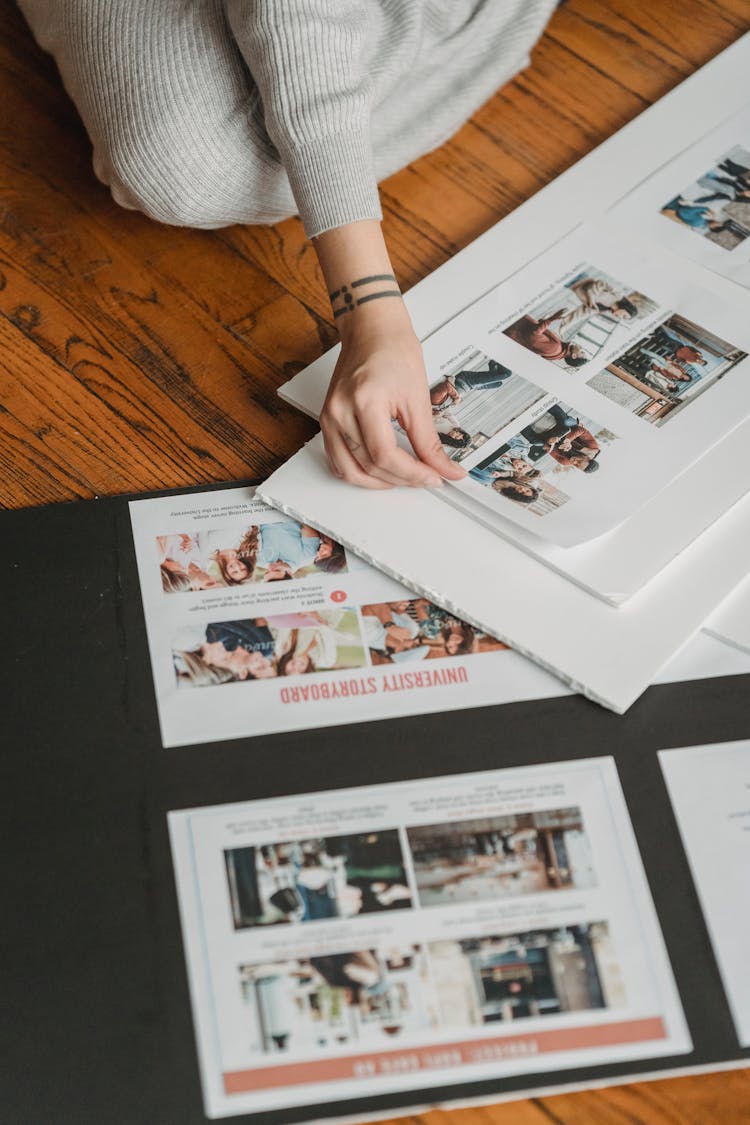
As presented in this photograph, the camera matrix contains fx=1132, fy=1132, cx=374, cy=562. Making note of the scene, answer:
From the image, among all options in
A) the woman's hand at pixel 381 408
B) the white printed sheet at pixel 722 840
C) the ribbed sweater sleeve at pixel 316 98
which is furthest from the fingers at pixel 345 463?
the white printed sheet at pixel 722 840

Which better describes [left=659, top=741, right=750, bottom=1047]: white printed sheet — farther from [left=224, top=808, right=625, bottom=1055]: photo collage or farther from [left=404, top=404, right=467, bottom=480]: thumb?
[left=404, top=404, right=467, bottom=480]: thumb

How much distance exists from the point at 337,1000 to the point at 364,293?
1.51ft

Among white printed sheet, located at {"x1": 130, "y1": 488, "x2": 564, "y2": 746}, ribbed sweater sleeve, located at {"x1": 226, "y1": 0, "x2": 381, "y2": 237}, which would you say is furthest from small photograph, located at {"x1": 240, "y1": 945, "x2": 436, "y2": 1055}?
ribbed sweater sleeve, located at {"x1": 226, "y1": 0, "x2": 381, "y2": 237}

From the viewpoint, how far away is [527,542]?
2.55 ft

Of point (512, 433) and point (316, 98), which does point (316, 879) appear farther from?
point (316, 98)

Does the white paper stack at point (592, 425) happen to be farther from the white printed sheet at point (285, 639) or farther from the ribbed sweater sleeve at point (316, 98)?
the ribbed sweater sleeve at point (316, 98)

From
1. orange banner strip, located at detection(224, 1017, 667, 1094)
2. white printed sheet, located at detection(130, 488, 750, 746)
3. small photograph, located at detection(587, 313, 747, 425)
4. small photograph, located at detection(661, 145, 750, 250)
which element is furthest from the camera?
small photograph, located at detection(661, 145, 750, 250)

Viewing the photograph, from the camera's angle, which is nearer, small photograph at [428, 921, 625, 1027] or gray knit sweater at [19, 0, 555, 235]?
small photograph at [428, 921, 625, 1027]

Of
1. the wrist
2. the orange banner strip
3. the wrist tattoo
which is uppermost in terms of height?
the wrist tattoo

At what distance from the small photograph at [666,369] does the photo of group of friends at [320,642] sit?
0.73ft

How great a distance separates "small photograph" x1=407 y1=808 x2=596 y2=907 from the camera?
0.67 meters

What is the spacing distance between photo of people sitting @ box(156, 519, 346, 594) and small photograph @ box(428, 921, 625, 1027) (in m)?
0.27

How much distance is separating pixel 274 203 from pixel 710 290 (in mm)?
360

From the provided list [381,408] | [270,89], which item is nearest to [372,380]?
[381,408]
